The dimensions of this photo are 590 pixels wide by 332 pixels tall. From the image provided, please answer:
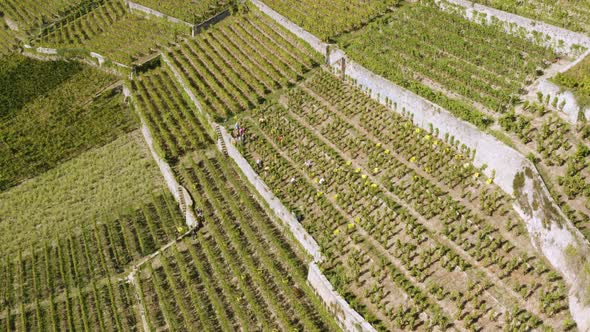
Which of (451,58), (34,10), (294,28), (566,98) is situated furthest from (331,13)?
(34,10)

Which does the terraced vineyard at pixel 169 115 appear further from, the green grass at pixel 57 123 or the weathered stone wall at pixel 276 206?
the weathered stone wall at pixel 276 206

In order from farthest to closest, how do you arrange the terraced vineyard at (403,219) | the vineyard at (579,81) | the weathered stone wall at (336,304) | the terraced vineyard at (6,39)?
the terraced vineyard at (6,39) → the vineyard at (579,81) → the weathered stone wall at (336,304) → the terraced vineyard at (403,219)

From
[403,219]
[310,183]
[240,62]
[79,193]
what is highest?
[240,62]

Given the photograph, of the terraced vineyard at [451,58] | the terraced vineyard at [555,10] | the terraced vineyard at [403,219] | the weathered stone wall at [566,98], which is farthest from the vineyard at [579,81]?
the terraced vineyard at [403,219]

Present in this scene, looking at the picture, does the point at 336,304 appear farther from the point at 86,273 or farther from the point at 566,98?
the point at 566,98

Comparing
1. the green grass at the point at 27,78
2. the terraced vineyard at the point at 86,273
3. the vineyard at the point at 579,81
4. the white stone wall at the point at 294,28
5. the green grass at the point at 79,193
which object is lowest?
the terraced vineyard at the point at 86,273

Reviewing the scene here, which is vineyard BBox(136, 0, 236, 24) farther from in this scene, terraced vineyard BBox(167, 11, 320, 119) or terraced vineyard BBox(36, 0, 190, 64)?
terraced vineyard BBox(167, 11, 320, 119)

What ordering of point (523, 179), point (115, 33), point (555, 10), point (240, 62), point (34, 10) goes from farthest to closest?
1. point (34, 10)
2. point (115, 33)
3. point (240, 62)
4. point (555, 10)
5. point (523, 179)
